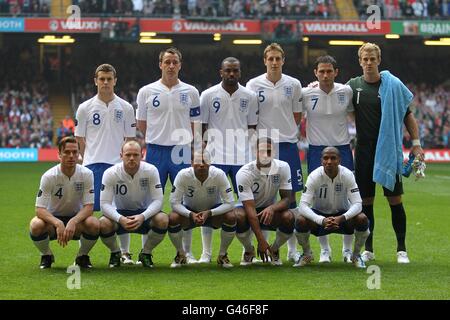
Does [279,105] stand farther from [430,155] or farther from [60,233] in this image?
[430,155]

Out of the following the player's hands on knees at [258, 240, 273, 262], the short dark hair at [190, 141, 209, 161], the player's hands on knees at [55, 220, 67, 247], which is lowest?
the player's hands on knees at [258, 240, 273, 262]

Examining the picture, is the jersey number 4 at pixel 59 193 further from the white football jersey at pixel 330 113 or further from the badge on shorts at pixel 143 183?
the white football jersey at pixel 330 113

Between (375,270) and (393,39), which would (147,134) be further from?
(393,39)

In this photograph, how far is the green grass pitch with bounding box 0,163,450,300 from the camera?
7695 mm

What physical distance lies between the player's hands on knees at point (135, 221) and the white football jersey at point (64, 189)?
483 mm

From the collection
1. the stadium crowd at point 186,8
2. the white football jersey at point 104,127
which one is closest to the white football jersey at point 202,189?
→ the white football jersey at point 104,127

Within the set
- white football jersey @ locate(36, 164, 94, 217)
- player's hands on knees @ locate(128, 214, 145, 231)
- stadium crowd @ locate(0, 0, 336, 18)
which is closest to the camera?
player's hands on knees @ locate(128, 214, 145, 231)

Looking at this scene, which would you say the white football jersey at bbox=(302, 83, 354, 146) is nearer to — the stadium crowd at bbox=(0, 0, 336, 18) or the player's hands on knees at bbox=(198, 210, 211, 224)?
the player's hands on knees at bbox=(198, 210, 211, 224)

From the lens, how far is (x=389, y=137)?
979 cm

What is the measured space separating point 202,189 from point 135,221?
0.83 m

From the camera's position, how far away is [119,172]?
9219 millimetres

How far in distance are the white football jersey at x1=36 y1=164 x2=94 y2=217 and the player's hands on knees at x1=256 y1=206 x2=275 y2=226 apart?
165 cm

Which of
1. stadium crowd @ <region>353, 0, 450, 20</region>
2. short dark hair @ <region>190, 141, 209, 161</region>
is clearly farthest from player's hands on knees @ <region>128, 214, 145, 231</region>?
stadium crowd @ <region>353, 0, 450, 20</region>
